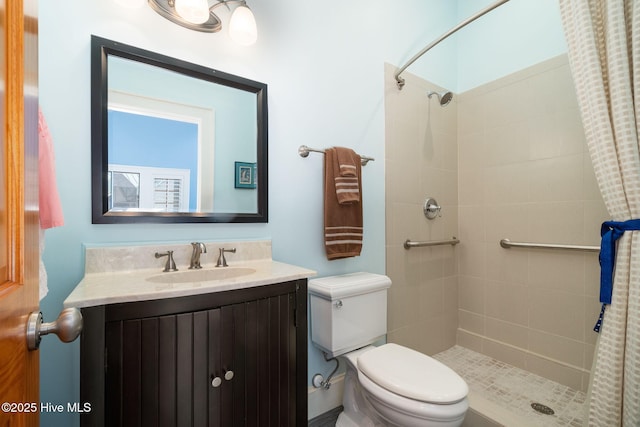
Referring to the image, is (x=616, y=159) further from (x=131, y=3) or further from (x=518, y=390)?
(x=131, y=3)

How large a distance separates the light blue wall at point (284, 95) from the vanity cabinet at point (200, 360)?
42cm

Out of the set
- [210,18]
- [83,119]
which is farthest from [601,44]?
[83,119]

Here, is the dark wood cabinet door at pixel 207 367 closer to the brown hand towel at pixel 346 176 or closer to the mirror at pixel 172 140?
the mirror at pixel 172 140

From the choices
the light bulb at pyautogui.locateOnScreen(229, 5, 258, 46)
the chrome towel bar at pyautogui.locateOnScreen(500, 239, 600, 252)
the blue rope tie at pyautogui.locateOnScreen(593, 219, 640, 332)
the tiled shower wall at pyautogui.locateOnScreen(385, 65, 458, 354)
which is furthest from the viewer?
the tiled shower wall at pyautogui.locateOnScreen(385, 65, 458, 354)

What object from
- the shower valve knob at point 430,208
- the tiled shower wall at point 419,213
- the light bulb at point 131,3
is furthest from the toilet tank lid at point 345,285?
the light bulb at point 131,3

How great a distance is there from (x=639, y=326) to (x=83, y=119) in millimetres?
2127

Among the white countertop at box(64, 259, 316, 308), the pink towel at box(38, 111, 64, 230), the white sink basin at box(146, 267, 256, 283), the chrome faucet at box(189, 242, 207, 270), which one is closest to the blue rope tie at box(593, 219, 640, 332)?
the white countertop at box(64, 259, 316, 308)

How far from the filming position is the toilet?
3.46 ft

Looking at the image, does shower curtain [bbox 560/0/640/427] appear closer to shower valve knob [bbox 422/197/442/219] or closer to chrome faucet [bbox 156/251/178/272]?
shower valve knob [bbox 422/197/442/219]

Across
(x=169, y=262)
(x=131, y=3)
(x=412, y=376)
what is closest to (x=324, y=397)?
(x=412, y=376)

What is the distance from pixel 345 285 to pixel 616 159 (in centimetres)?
118

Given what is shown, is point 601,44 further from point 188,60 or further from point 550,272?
point 188,60

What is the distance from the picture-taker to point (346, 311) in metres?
1.43

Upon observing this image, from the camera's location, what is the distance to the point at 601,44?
1.18m
